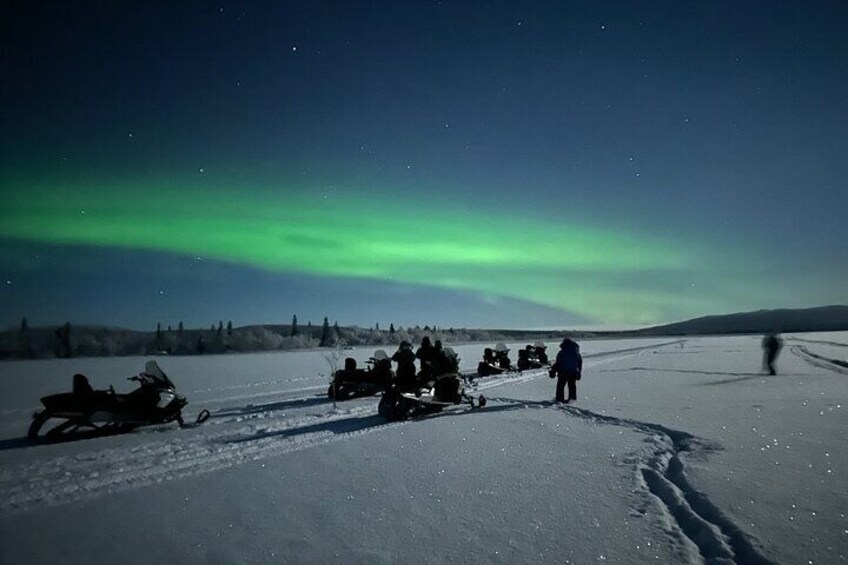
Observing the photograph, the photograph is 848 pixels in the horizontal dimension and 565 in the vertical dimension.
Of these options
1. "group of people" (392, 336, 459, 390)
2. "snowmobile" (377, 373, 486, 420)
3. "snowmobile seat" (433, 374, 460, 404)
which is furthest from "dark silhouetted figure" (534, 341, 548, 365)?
"snowmobile seat" (433, 374, 460, 404)

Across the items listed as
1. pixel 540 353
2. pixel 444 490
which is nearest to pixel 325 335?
pixel 540 353

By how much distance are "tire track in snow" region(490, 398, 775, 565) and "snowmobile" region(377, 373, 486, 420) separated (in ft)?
14.7

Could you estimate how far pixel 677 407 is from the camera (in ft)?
36.7

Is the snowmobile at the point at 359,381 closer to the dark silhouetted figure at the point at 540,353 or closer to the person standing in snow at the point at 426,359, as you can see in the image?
the person standing in snow at the point at 426,359

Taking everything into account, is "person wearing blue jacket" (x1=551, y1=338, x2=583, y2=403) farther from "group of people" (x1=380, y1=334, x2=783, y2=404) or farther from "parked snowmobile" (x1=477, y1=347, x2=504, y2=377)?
"parked snowmobile" (x1=477, y1=347, x2=504, y2=377)

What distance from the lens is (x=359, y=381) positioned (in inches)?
567

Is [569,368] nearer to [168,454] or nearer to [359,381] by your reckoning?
[359,381]

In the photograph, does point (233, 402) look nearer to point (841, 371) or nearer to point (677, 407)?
point (677, 407)

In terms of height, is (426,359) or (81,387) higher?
(426,359)

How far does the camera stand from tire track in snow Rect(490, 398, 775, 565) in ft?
11.8

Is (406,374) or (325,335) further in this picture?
(325,335)

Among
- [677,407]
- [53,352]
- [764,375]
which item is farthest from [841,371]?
[53,352]

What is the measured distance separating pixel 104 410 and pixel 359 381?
648 cm

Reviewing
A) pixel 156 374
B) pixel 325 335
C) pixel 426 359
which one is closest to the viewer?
pixel 156 374
